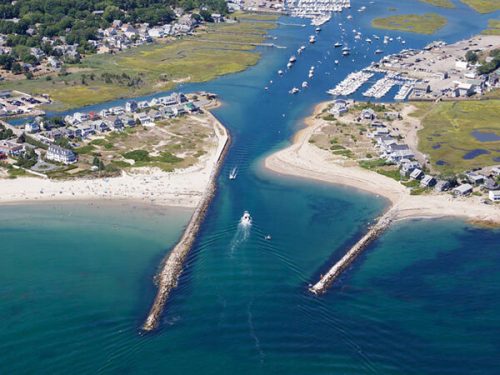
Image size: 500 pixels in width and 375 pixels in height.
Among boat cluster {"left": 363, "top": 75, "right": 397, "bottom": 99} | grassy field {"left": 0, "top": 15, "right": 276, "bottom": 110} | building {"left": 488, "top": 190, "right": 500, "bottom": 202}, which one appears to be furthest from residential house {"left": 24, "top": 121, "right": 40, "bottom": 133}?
building {"left": 488, "top": 190, "right": 500, "bottom": 202}

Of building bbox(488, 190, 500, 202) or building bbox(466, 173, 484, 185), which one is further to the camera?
building bbox(466, 173, 484, 185)

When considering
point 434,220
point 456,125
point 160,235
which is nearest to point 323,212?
point 434,220

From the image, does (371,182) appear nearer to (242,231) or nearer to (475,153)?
(475,153)

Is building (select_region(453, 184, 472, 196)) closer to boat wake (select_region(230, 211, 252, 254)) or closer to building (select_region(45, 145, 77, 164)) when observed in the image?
boat wake (select_region(230, 211, 252, 254))

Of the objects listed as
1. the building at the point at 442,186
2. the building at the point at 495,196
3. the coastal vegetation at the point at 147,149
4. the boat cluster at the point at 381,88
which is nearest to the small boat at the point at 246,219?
the coastal vegetation at the point at 147,149

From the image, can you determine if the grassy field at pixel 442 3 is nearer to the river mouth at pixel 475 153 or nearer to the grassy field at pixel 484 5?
the grassy field at pixel 484 5

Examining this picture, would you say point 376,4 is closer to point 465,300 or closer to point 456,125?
point 456,125
